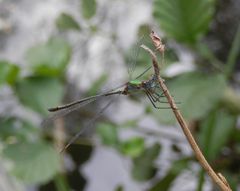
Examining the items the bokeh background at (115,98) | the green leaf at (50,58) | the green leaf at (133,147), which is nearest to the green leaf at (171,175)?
the bokeh background at (115,98)

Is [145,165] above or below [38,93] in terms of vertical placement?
below

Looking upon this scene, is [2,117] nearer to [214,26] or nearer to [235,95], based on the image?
[235,95]

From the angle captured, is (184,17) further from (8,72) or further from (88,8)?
(8,72)

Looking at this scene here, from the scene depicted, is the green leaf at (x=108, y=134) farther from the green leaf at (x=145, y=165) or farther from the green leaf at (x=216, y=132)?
the green leaf at (x=216, y=132)

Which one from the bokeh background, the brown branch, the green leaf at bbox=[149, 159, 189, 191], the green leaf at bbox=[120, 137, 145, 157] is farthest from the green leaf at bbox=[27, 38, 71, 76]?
the brown branch

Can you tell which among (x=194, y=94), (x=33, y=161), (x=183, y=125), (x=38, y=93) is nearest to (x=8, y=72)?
(x=38, y=93)

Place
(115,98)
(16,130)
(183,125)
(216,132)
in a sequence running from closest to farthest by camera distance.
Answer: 1. (183,125)
2. (115,98)
3. (216,132)
4. (16,130)

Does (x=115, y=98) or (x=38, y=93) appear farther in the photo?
(x=38, y=93)
